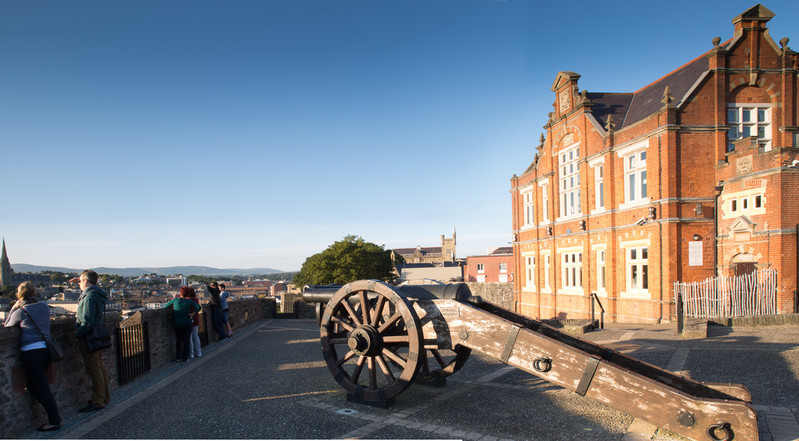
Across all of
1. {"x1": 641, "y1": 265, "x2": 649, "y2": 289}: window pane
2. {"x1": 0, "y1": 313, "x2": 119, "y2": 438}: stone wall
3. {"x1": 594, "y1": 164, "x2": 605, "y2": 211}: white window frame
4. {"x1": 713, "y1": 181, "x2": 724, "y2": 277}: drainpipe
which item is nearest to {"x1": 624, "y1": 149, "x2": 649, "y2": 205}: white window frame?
{"x1": 594, "y1": 164, "x2": 605, "y2": 211}: white window frame

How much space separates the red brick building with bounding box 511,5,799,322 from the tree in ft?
106

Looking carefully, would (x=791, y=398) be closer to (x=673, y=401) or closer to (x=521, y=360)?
(x=673, y=401)

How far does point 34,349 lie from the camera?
488cm

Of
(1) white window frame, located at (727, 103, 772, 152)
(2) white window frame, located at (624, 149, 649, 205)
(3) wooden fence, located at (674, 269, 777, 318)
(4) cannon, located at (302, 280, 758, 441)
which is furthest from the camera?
(2) white window frame, located at (624, 149, 649, 205)

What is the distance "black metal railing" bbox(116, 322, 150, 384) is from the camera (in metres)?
6.95

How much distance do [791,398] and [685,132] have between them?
11.1 meters

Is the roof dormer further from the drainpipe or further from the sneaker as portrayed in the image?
the sneaker

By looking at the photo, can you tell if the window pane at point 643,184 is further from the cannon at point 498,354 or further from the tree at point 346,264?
the tree at point 346,264

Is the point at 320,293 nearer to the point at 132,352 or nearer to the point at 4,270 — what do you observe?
the point at 132,352

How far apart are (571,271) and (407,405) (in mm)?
16003

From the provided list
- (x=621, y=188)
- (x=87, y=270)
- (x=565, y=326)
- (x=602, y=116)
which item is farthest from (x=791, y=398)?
(x=602, y=116)

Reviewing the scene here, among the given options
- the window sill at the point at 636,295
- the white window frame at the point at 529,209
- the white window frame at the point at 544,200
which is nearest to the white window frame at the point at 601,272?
the window sill at the point at 636,295

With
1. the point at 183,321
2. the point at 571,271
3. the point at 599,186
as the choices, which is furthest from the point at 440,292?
the point at 571,271

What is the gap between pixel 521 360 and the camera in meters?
4.76
